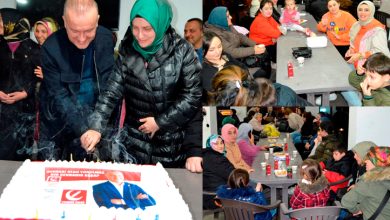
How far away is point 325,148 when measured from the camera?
3.35 meters

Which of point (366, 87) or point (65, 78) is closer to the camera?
point (366, 87)

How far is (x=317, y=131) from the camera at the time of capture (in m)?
3.35

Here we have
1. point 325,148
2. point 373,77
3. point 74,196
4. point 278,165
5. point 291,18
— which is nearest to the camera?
point 74,196

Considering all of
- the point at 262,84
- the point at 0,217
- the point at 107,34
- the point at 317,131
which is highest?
the point at 107,34

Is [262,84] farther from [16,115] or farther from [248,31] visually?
[16,115]

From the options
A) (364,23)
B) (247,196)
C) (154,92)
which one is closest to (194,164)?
(247,196)

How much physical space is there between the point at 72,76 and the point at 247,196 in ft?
3.82

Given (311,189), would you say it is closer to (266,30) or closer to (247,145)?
(247,145)

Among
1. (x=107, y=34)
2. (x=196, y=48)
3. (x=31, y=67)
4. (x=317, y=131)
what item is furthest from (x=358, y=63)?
(x=31, y=67)

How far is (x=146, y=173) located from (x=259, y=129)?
0.68m

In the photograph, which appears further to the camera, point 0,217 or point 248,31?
point 248,31

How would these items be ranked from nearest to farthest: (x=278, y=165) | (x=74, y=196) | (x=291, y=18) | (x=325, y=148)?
(x=74, y=196) < (x=291, y=18) < (x=325, y=148) < (x=278, y=165)

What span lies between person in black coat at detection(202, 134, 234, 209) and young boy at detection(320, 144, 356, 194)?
540 millimetres

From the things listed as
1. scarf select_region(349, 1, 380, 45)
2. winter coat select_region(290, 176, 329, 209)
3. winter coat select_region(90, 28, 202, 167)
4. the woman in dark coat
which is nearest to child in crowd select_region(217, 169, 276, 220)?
winter coat select_region(290, 176, 329, 209)
